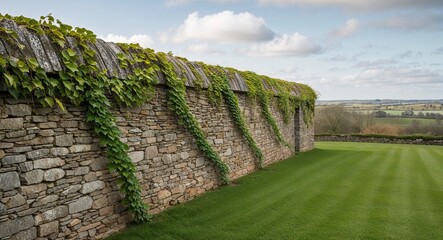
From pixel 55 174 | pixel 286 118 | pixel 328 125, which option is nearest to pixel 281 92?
pixel 286 118

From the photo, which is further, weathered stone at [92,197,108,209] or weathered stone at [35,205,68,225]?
weathered stone at [92,197,108,209]

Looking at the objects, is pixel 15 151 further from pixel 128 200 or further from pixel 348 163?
pixel 348 163

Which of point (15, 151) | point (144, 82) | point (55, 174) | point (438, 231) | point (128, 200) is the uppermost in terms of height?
point (144, 82)

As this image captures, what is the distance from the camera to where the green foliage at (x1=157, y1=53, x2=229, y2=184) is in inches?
281

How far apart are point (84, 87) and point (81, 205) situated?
5.97 feet

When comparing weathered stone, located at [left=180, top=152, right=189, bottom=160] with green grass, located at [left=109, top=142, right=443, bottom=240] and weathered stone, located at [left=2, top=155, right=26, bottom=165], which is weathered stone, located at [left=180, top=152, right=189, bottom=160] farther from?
weathered stone, located at [left=2, top=155, right=26, bottom=165]

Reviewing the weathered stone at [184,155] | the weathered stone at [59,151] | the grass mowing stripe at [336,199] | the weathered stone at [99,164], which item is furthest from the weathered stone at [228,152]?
the weathered stone at [59,151]

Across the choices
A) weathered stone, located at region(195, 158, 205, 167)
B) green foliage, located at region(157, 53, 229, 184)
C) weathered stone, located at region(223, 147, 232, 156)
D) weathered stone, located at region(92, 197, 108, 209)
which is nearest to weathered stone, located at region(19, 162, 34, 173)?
weathered stone, located at region(92, 197, 108, 209)

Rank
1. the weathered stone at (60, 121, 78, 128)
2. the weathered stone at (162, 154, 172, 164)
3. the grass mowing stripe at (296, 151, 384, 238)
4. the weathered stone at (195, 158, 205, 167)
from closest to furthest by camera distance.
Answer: the weathered stone at (60, 121, 78, 128)
the grass mowing stripe at (296, 151, 384, 238)
the weathered stone at (162, 154, 172, 164)
the weathered stone at (195, 158, 205, 167)

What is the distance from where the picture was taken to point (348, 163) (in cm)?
1416

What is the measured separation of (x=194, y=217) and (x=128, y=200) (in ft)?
4.68

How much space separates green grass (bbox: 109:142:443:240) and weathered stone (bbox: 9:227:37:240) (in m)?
1.35

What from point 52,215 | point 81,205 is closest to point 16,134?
point 52,215

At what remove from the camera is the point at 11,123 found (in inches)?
168
